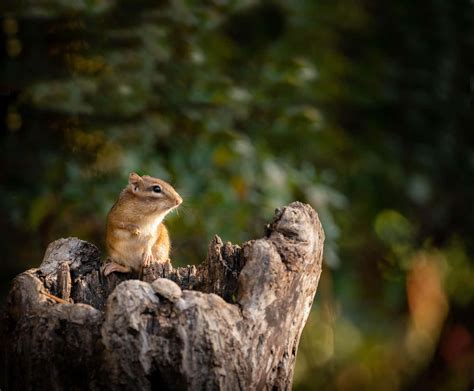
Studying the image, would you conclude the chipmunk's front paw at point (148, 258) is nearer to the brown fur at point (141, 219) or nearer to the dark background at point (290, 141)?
the brown fur at point (141, 219)

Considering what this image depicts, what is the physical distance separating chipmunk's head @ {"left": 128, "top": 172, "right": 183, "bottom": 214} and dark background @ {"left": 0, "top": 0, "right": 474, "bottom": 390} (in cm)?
69

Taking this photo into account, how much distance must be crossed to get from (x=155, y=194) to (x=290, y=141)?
178 cm

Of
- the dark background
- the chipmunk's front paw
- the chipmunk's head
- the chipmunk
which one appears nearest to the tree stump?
the chipmunk's front paw

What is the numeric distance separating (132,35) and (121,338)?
2.43 meters

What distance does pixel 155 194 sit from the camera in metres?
3.12

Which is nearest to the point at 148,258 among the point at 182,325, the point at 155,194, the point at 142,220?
the point at 142,220

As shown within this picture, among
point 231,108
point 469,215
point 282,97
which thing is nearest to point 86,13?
point 231,108

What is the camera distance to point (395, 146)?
572 cm

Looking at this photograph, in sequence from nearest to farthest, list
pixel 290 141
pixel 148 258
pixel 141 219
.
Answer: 1. pixel 148 258
2. pixel 141 219
3. pixel 290 141

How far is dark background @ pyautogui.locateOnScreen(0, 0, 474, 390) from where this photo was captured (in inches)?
164

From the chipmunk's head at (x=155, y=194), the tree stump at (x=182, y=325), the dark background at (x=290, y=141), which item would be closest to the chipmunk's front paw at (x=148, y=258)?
the chipmunk's head at (x=155, y=194)

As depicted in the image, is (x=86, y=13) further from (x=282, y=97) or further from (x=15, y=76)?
(x=282, y=97)

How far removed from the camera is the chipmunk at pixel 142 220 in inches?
117

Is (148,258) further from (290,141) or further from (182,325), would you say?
(290,141)
